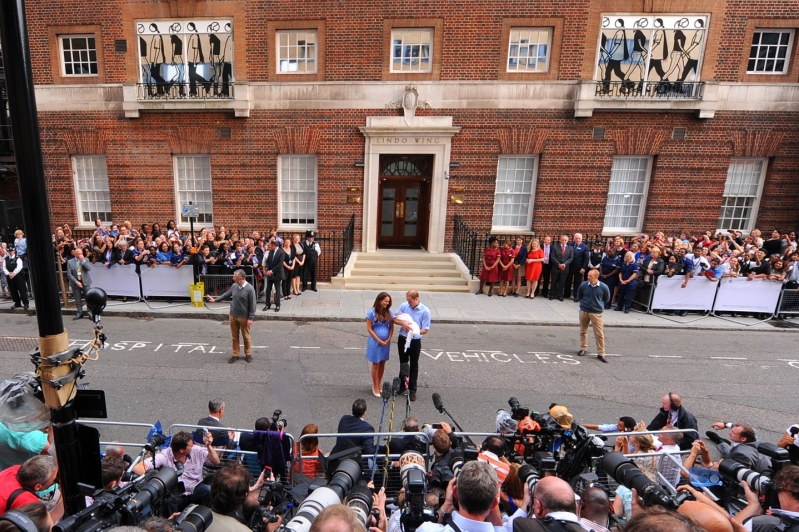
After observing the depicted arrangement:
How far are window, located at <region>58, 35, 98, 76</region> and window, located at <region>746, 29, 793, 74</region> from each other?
2096 centimetres

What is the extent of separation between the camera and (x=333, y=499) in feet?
7.48

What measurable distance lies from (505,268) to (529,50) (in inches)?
274

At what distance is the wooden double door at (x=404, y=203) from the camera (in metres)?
14.9

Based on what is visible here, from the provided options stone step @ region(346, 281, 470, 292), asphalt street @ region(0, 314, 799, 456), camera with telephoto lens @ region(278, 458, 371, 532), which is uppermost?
camera with telephoto lens @ region(278, 458, 371, 532)

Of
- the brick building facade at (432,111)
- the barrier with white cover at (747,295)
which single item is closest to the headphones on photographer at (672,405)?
the barrier with white cover at (747,295)

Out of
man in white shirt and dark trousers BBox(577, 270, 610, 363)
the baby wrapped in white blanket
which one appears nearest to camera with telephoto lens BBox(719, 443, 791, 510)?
the baby wrapped in white blanket

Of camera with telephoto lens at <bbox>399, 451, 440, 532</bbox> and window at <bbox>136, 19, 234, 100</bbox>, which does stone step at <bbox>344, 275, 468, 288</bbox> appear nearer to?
window at <bbox>136, 19, 234, 100</bbox>

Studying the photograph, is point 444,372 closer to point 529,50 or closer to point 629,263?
point 629,263

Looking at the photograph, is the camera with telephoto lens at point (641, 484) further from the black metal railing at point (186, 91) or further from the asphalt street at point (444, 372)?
the black metal railing at point (186, 91)

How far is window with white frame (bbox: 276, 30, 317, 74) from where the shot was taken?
13.8 metres

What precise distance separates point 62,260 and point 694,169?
18781 mm

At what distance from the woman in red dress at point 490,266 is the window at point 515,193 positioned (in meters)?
2.36

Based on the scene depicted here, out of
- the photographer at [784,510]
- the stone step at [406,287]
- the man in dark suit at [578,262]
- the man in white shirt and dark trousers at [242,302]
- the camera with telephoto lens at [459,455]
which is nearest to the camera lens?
the photographer at [784,510]

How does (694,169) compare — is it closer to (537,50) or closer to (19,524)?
(537,50)
